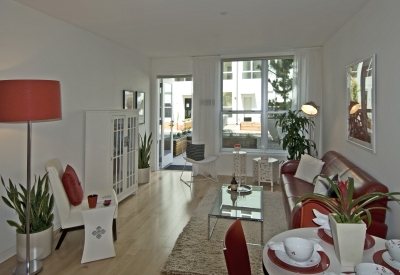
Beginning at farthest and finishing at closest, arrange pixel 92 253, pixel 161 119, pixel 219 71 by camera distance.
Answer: pixel 161 119
pixel 219 71
pixel 92 253

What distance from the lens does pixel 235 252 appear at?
1451mm

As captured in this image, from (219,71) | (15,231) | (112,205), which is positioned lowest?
(15,231)

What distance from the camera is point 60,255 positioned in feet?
9.26

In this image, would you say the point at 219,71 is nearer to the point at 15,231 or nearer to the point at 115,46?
the point at 115,46

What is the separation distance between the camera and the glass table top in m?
3.03

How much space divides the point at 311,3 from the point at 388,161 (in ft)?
6.08

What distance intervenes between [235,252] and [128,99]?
4479mm

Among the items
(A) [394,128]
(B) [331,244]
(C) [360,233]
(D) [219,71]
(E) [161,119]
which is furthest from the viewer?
(E) [161,119]

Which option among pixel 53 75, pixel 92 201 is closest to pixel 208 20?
pixel 53 75

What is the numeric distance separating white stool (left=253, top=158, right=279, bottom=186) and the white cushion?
1.03 meters

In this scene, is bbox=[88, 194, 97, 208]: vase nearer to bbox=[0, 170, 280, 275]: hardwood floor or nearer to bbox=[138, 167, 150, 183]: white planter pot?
bbox=[0, 170, 280, 275]: hardwood floor

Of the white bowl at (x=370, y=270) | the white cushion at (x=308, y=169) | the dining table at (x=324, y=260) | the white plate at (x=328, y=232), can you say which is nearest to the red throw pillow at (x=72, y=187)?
the dining table at (x=324, y=260)

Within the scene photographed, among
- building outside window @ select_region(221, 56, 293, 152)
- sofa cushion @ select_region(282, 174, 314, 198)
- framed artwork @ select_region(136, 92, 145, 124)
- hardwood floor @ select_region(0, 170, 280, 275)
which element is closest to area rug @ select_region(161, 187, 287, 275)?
hardwood floor @ select_region(0, 170, 280, 275)

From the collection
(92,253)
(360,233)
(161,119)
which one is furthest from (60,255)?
(161,119)
